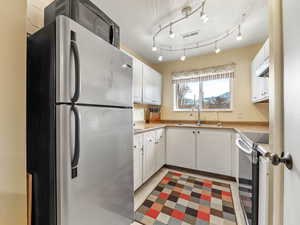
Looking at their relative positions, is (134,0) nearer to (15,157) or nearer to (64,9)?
(64,9)

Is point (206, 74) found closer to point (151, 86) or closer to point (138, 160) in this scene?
point (151, 86)

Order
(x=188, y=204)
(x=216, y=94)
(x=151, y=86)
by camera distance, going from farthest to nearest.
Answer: (x=216, y=94)
(x=151, y=86)
(x=188, y=204)

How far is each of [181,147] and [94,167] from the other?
2121 millimetres

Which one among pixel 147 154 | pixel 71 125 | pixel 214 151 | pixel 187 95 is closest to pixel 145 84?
pixel 187 95

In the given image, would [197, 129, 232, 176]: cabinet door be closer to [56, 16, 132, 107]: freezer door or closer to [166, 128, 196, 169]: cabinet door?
[166, 128, 196, 169]: cabinet door

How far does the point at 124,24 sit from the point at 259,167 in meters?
2.34

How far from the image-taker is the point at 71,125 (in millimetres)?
782

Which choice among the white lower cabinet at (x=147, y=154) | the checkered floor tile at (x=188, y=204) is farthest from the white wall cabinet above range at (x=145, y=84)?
the checkered floor tile at (x=188, y=204)

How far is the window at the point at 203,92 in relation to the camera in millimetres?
3000

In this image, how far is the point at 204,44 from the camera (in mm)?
2633

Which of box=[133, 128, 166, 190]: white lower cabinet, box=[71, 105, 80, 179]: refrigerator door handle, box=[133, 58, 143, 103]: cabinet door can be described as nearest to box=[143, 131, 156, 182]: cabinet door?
box=[133, 128, 166, 190]: white lower cabinet

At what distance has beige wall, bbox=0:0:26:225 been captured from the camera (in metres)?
0.62

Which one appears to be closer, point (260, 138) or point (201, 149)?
point (260, 138)

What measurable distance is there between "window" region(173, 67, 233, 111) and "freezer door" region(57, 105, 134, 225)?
2356 mm
